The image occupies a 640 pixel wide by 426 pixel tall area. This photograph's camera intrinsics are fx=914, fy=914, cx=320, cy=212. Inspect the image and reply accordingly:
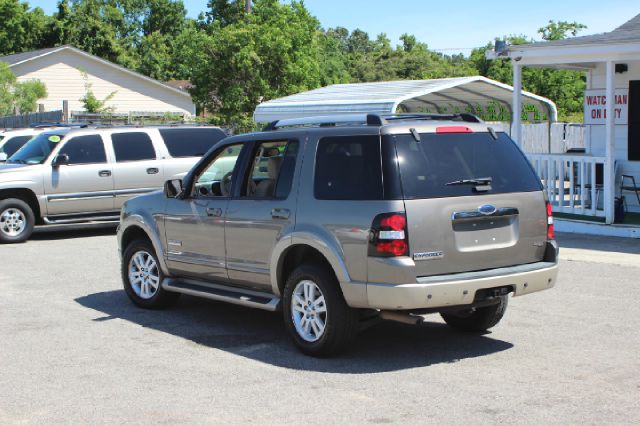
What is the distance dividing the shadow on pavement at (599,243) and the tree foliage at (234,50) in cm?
2455

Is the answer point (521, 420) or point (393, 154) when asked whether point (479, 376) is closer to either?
point (521, 420)

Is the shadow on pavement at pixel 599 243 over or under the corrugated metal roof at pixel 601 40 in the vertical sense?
under

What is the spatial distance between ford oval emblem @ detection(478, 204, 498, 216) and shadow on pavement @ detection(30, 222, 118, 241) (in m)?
10.8

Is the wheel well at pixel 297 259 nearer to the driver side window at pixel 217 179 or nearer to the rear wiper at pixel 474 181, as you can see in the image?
the driver side window at pixel 217 179

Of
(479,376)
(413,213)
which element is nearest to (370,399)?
(479,376)

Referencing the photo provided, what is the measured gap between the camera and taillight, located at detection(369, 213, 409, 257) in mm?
6691

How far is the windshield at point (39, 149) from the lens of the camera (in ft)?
53.0

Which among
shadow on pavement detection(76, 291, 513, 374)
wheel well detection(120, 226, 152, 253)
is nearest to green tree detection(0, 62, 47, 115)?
wheel well detection(120, 226, 152, 253)

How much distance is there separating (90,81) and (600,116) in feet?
108

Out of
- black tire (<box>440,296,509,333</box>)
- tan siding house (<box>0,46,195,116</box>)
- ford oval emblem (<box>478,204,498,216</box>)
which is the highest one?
tan siding house (<box>0,46,195,116</box>)

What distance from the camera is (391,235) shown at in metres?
6.70

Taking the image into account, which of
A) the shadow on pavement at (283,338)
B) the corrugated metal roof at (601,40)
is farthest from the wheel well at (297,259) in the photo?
the corrugated metal roof at (601,40)

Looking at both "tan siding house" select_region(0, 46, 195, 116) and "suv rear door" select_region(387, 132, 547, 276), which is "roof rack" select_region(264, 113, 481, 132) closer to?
"suv rear door" select_region(387, 132, 547, 276)

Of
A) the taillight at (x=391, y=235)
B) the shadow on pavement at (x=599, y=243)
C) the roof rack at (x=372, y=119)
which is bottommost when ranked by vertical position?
the shadow on pavement at (x=599, y=243)
